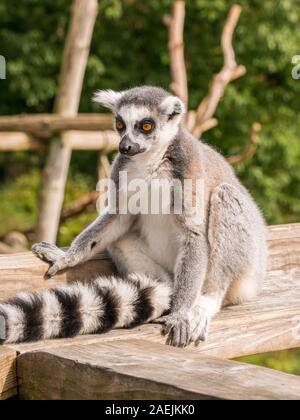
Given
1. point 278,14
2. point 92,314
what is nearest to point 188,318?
point 92,314

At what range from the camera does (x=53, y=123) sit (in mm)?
7875

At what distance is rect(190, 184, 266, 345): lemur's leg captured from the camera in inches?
131

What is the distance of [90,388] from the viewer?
2088mm

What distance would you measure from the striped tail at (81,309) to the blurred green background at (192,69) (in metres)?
9.92

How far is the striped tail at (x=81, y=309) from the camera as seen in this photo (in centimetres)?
248

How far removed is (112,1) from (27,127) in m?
5.47

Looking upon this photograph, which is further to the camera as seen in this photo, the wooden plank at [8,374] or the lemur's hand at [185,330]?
the lemur's hand at [185,330]

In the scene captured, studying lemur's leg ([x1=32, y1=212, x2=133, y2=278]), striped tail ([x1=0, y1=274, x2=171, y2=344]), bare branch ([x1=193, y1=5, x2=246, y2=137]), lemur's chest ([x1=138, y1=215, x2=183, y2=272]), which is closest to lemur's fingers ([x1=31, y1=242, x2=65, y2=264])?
lemur's leg ([x1=32, y1=212, x2=133, y2=278])

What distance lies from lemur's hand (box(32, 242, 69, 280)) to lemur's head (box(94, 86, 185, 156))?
51cm

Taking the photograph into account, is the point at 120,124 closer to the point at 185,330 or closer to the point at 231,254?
the point at 231,254

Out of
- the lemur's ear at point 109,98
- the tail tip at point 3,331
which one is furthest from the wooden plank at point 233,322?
the lemur's ear at point 109,98

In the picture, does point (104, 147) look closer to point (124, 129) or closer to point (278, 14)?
point (124, 129)

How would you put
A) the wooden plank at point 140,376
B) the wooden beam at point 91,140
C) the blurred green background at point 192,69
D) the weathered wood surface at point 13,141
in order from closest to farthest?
1. the wooden plank at point 140,376
2. the weathered wood surface at point 13,141
3. the wooden beam at point 91,140
4. the blurred green background at point 192,69

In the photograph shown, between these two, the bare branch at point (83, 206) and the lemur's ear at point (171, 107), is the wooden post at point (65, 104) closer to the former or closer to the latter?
the bare branch at point (83, 206)
